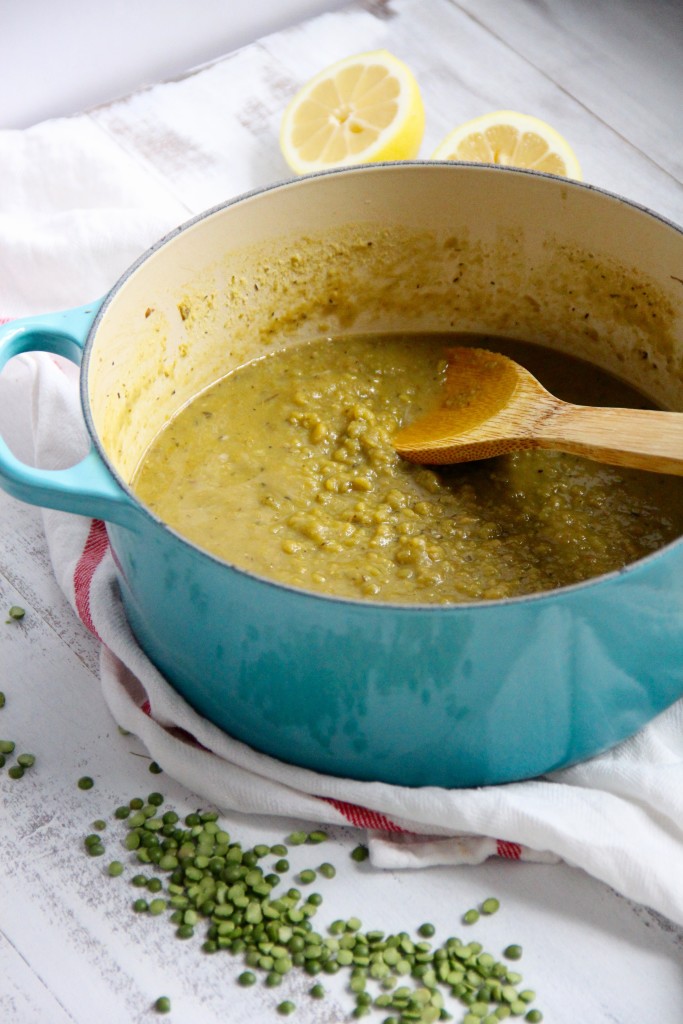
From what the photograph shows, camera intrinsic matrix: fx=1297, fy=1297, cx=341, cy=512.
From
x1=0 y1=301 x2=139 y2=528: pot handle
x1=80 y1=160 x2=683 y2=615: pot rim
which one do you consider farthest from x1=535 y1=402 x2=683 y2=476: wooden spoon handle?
x1=0 y1=301 x2=139 y2=528: pot handle

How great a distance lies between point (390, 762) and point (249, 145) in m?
Result: 1.39

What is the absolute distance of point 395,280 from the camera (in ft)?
6.89

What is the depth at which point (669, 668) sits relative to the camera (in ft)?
5.21

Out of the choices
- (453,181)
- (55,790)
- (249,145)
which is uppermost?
(453,181)

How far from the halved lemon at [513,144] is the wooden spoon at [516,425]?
434mm

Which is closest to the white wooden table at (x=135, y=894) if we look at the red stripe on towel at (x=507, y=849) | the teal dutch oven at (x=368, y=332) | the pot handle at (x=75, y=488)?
the red stripe on towel at (x=507, y=849)

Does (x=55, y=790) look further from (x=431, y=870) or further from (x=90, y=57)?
(x=90, y=57)

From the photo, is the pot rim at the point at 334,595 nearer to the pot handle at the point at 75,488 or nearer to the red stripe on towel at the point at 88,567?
the pot handle at the point at 75,488

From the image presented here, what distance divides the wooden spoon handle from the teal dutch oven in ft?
0.71

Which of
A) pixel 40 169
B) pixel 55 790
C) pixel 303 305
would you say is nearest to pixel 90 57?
pixel 40 169

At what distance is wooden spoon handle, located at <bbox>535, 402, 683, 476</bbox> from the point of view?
1.61m

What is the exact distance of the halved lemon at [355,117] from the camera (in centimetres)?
228

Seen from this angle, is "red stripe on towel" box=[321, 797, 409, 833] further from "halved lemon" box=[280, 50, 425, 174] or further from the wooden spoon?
"halved lemon" box=[280, 50, 425, 174]

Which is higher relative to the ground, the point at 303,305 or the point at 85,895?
the point at 303,305
